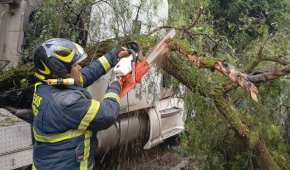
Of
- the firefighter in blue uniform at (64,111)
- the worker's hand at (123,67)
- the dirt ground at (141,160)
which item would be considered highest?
the worker's hand at (123,67)

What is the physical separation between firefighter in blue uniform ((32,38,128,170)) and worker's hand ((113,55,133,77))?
0.10 metres

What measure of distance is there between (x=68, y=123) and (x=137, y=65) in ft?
2.65

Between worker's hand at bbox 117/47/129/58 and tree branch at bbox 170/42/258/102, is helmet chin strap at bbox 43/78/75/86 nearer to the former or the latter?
worker's hand at bbox 117/47/129/58

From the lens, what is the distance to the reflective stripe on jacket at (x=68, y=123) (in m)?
2.68

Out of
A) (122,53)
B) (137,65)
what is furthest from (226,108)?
(122,53)

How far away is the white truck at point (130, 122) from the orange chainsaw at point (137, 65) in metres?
0.46

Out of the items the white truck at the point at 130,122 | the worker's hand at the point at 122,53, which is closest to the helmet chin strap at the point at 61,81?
the worker's hand at the point at 122,53

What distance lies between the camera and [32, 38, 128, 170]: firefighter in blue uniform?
106 inches

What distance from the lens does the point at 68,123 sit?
271 centimetres

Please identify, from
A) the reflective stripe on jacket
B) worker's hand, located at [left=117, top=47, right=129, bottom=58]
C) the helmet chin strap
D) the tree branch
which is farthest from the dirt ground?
the helmet chin strap

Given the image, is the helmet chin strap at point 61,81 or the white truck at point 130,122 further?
the white truck at point 130,122

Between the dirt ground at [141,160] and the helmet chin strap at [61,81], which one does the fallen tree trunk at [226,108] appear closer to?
the helmet chin strap at [61,81]

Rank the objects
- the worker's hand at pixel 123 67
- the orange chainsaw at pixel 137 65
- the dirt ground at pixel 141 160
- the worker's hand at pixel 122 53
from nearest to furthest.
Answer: the worker's hand at pixel 123 67, the orange chainsaw at pixel 137 65, the worker's hand at pixel 122 53, the dirt ground at pixel 141 160

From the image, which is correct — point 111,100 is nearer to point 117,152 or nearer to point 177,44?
point 177,44
